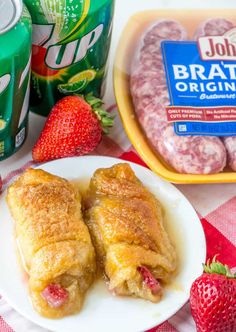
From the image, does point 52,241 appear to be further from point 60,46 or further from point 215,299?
point 60,46

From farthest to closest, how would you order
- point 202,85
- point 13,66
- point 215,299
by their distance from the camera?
point 202,85 → point 13,66 → point 215,299

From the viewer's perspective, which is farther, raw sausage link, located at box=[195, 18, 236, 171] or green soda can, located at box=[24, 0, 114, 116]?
raw sausage link, located at box=[195, 18, 236, 171]

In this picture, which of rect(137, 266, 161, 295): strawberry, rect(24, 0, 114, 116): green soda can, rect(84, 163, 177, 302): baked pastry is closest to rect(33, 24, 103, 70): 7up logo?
rect(24, 0, 114, 116): green soda can

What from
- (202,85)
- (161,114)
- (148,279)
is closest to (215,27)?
(202,85)

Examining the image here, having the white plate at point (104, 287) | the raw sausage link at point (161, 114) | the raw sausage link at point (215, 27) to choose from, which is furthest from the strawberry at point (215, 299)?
the raw sausage link at point (215, 27)

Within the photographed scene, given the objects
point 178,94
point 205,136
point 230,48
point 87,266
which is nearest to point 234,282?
point 87,266

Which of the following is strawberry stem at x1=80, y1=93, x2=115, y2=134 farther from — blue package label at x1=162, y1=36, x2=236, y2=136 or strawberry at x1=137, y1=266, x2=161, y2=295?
strawberry at x1=137, y1=266, x2=161, y2=295
